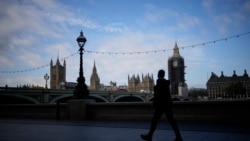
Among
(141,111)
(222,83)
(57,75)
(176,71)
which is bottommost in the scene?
(141,111)

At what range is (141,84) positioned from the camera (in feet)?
614

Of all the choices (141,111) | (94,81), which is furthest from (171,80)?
(141,111)

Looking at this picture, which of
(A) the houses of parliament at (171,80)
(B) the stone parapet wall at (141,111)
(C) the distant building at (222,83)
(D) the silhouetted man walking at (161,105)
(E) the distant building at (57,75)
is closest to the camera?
(D) the silhouetted man walking at (161,105)

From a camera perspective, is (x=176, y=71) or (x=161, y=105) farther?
(x=176, y=71)

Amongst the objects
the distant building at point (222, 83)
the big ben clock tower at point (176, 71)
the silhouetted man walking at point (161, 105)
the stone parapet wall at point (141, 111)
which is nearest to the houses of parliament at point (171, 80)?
the big ben clock tower at point (176, 71)

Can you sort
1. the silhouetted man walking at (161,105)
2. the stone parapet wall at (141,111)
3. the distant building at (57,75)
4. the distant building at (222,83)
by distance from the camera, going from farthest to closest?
the distant building at (222,83), the distant building at (57,75), the stone parapet wall at (141,111), the silhouetted man walking at (161,105)

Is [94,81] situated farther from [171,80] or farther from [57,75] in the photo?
[171,80]

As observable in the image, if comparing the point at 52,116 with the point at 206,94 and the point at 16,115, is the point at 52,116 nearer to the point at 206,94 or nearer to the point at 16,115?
the point at 16,115

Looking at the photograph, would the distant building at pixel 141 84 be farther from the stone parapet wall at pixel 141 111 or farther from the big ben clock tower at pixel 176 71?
the stone parapet wall at pixel 141 111

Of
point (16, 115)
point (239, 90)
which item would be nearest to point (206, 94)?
point (239, 90)

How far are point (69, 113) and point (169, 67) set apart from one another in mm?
169183

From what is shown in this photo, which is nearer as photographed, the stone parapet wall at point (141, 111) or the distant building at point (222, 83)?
the stone parapet wall at point (141, 111)

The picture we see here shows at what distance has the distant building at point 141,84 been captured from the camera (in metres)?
182

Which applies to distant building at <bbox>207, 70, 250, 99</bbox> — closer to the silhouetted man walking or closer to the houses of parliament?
the houses of parliament
